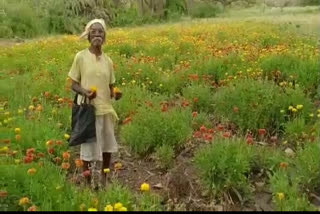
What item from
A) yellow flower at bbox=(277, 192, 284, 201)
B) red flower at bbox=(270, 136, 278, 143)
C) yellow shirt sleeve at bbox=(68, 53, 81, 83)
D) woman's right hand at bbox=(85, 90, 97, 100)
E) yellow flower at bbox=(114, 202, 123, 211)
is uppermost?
yellow shirt sleeve at bbox=(68, 53, 81, 83)

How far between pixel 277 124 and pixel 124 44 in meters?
6.02

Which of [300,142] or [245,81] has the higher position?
[245,81]

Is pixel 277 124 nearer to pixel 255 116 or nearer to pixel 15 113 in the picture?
pixel 255 116

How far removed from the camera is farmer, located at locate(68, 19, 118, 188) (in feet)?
16.1

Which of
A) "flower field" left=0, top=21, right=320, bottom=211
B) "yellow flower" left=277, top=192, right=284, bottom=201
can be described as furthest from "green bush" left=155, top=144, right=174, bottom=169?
"yellow flower" left=277, top=192, right=284, bottom=201

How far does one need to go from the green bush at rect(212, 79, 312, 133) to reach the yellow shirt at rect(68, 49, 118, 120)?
1493 millimetres

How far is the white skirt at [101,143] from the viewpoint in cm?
495

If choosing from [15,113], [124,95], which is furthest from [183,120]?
[15,113]

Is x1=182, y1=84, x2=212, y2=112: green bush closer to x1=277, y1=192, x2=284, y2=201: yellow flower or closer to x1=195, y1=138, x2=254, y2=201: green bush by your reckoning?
x1=195, y1=138, x2=254, y2=201: green bush

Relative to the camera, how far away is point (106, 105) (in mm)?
5035

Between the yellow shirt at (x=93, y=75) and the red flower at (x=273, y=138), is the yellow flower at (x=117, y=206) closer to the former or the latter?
the yellow shirt at (x=93, y=75)

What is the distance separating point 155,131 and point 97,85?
83cm

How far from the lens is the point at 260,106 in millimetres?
5984

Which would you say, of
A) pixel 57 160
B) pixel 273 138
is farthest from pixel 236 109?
pixel 57 160
